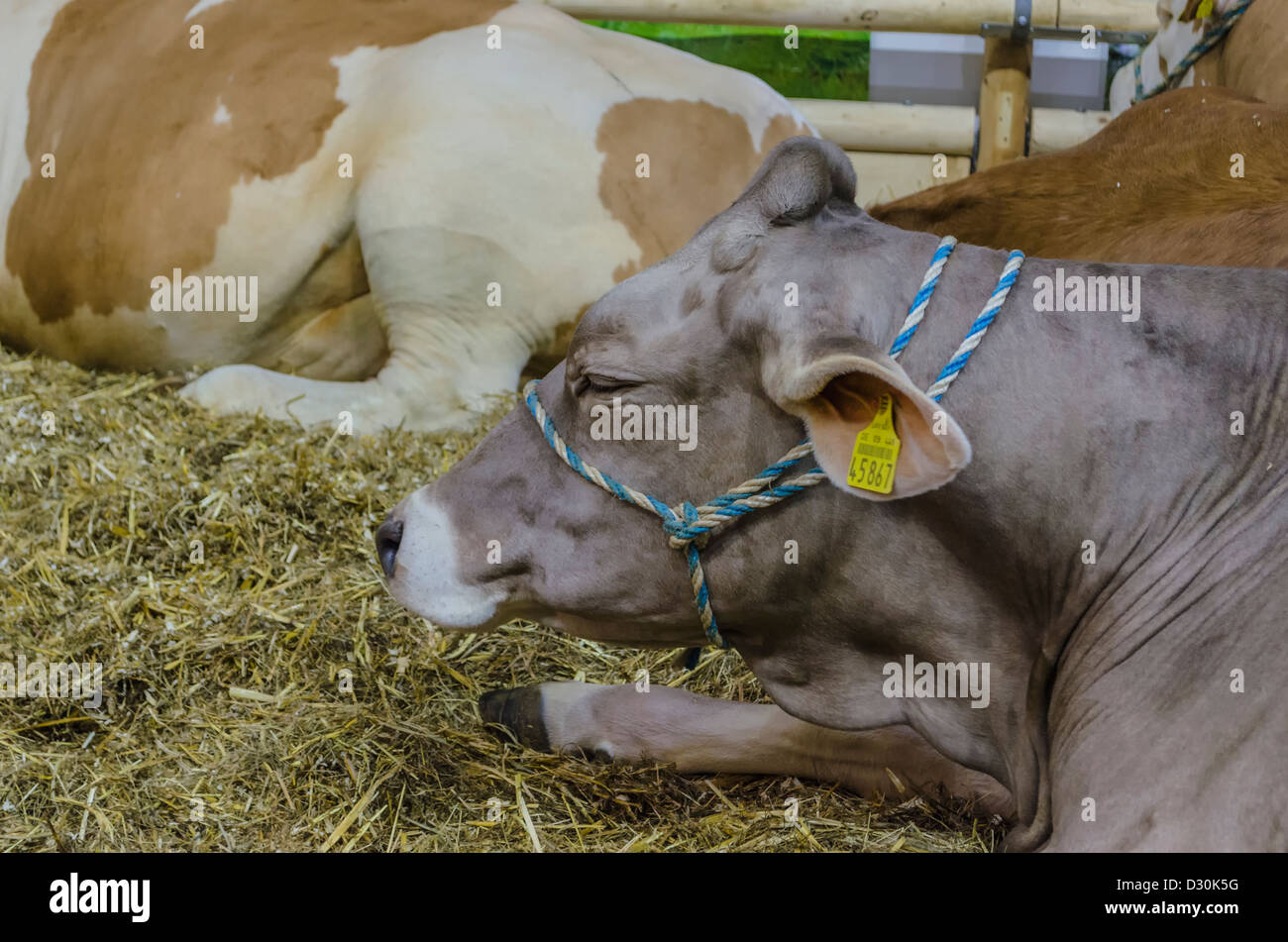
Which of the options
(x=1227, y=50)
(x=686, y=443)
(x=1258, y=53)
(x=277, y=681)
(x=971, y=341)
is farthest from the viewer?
(x=1227, y=50)

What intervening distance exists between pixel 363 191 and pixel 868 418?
2.87m

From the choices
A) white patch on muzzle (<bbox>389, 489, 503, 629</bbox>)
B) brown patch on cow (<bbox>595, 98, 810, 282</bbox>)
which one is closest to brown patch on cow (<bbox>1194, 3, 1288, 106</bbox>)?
brown patch on cow (<bbox>595, 98, 810, 282</bbox>)

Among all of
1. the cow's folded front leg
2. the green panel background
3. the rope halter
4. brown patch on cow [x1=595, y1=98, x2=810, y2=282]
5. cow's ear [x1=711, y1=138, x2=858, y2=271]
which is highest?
the green panel background

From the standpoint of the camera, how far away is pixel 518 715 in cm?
280

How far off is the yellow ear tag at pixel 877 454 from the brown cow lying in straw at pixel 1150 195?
918mm

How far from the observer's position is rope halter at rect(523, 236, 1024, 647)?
202cm

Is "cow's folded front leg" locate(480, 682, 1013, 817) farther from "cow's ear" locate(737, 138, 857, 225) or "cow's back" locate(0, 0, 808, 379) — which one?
"cow's back" locate(0, 0, 808, 379)

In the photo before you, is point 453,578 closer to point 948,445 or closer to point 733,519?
point 733,519

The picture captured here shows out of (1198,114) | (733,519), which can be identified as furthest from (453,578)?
(1198,114)

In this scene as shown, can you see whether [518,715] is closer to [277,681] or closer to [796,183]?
[277,681]

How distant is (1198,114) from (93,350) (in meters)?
3.58

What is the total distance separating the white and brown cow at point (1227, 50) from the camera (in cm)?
425

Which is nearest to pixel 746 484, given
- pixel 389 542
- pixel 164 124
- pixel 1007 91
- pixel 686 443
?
pixel 686 443

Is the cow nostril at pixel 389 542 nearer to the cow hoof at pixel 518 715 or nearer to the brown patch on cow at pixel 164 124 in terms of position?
the cow hoof at pixel 518 715
